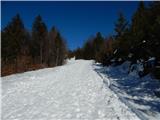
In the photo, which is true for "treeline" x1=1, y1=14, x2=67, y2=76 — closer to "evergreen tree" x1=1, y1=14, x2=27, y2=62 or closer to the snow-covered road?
"evergreen tree" x1=1, y1=14, x2=27, y2=62

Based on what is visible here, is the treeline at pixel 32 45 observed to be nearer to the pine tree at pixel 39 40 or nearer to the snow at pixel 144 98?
the pine tree at pixel 39 40

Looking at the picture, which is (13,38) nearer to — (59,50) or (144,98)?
Result: (59,50)

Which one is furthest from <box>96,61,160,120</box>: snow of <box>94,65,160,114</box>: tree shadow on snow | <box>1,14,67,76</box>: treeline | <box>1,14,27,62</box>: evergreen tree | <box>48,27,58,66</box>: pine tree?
<box>48,27,58,66</box>: pine tree

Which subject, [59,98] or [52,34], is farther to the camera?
[52,34]

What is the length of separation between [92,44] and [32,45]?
1669 inches

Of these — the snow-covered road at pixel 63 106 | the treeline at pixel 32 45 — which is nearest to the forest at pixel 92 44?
the treeline at pixel 32 45

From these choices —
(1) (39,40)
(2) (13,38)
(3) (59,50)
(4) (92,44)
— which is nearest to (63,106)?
(2) (13,38)

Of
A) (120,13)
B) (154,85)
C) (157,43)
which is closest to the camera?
(154,85)

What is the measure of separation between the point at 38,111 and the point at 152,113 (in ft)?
13.6

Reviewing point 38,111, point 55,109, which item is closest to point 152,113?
point 55,109

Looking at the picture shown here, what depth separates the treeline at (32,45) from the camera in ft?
137

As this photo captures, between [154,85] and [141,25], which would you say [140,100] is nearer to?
[154,85]

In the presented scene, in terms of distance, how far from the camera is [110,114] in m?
8.77

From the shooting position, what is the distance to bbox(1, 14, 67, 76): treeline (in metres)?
41.9
